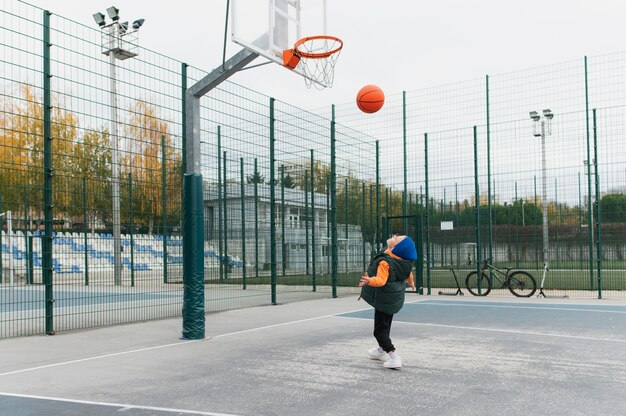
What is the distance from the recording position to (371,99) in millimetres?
11758

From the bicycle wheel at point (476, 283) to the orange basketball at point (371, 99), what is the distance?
6261 millimetres

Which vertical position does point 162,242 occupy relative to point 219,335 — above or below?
above

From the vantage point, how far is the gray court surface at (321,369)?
16.4 feet

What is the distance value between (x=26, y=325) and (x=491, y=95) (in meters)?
12.2

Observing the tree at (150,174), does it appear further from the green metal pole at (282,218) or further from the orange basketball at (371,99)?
the orange basketball at (371,99)

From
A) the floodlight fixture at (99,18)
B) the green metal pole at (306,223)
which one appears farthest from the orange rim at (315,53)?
the floodlight fixture at (99,18)

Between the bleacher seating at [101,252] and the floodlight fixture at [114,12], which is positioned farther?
the floodlight fixture at [114,12]

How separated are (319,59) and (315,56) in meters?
0.12

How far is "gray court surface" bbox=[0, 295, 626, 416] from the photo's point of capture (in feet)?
16.4

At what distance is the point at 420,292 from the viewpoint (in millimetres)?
15992

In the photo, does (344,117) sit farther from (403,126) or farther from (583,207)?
(583,207)

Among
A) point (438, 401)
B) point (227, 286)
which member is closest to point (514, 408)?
point (438, 401)

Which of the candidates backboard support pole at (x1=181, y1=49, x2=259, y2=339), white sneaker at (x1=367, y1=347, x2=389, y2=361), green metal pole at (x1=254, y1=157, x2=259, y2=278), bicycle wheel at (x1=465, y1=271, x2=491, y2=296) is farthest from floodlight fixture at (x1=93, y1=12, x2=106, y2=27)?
white sneaker at (x1=367, y1=347, x2=389, y2=361)

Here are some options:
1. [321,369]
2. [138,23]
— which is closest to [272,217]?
[321,369]
